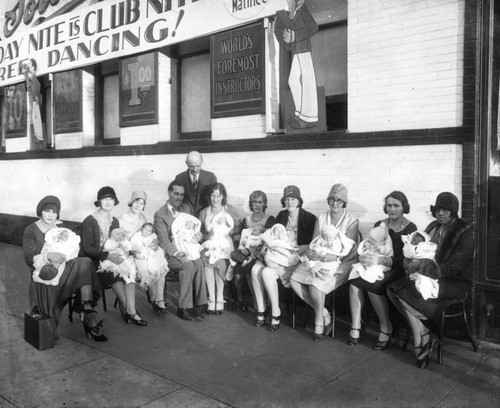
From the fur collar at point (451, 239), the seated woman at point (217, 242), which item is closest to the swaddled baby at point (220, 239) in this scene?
the seated woman at point (217, 242)

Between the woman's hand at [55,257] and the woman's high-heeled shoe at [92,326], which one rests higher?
the woman's hand at [55,257]

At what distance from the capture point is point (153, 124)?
8492mm

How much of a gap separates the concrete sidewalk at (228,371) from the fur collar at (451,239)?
923mm

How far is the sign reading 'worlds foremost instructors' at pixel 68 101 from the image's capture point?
985cm

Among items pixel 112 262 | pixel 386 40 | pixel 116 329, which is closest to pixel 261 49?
pixel 386 40

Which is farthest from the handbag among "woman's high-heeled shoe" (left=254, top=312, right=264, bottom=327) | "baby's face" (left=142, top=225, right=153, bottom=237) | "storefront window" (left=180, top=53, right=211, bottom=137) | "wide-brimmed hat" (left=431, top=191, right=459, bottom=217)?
"storefront window" (left=180, top=53, right=211, bottom=137)

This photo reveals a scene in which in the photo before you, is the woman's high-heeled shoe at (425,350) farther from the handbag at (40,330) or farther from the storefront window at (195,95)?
the storefront window at (195,95)

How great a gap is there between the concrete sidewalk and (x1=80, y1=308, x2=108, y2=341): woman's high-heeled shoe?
9cm

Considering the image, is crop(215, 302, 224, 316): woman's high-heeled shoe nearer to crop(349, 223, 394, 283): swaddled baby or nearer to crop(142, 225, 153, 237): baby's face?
crop(142, 225, 153, 237): baby's face

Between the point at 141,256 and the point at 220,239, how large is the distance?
0.95 metres

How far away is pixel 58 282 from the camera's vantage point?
5.20 m

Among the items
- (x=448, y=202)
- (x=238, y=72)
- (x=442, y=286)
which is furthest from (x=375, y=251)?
(x=238, y=72)

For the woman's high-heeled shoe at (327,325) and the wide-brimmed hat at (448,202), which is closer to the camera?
the wide-brimmed hat at (448,202)

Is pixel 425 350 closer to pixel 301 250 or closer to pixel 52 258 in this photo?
pixel 301 250
